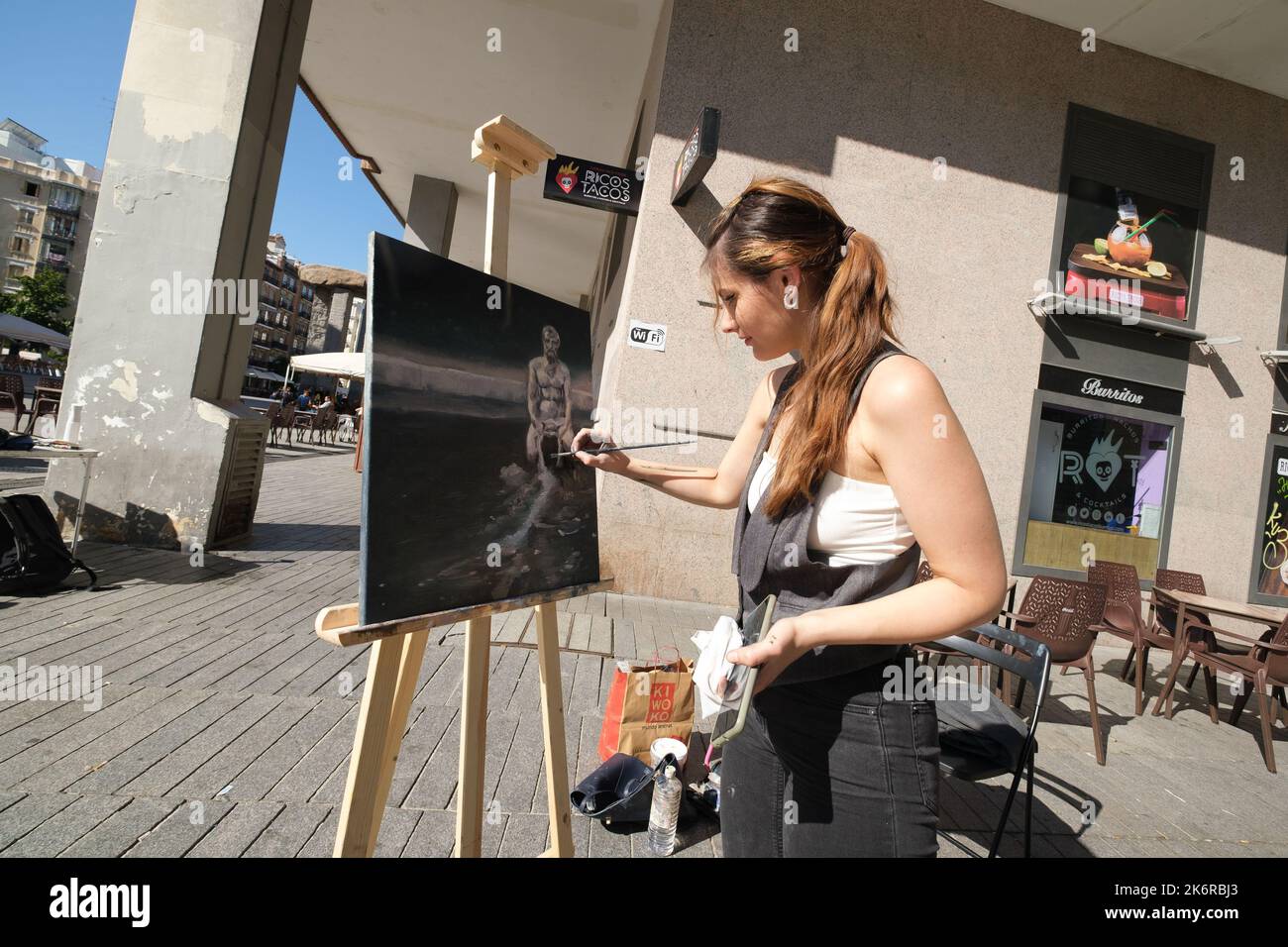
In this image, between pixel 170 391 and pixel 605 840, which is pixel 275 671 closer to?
pixel 605 840

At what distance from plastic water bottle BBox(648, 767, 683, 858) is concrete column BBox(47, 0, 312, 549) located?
207 inches

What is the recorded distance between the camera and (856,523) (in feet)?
4.23

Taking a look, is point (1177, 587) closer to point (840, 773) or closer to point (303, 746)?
point (840, 773)

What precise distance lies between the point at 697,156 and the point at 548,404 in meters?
4.39

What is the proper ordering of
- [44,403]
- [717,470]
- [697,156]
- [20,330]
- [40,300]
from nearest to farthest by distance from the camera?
[717,470], [697,156], [44,403], [20,330], [40,300]

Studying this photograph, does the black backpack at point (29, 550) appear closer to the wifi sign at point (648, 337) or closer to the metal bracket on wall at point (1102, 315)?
the wifi sign at point (648, 337)

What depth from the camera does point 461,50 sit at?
8.47m

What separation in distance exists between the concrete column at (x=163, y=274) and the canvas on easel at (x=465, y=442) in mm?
5154

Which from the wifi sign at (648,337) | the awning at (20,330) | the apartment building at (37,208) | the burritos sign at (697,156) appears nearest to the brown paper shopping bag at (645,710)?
the wifi sign at (648,337)

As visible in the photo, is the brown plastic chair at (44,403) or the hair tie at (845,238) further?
the brown plastic chair at (44,403)

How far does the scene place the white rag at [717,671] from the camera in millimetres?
1209

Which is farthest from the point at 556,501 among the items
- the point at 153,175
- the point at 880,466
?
the point at 153,175

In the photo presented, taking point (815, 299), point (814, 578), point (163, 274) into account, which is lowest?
point (814, 578)

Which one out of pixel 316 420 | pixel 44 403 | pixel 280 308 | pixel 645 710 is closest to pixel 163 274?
pixel 645 710
